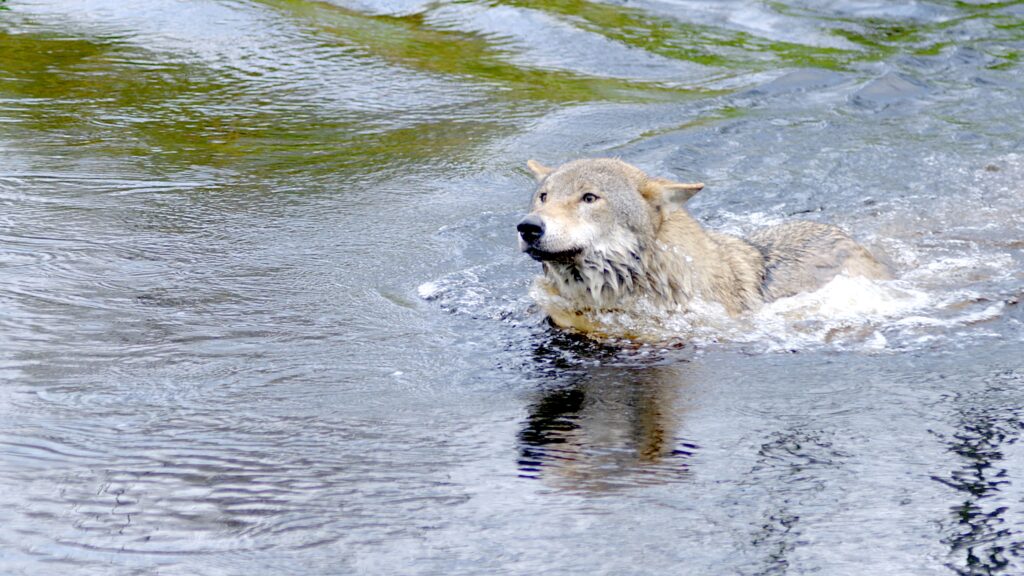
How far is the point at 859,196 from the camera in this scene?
9383 millimetres

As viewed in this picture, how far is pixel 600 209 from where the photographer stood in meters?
6.64

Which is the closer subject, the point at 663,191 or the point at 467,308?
the point at 663,191

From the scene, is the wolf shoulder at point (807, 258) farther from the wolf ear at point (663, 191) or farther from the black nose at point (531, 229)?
the black nose at point (531, 229)

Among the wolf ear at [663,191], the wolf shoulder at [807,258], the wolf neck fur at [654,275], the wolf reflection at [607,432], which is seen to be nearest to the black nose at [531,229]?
the wolf neck fur at [654,275]

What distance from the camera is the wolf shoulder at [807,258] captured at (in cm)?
728

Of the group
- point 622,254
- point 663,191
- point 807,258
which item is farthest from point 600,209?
point 807,258

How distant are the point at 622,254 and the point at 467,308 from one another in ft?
3.09

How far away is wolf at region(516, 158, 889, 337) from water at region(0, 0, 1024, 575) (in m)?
0.23

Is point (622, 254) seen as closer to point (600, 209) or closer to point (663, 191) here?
point (600, 209)

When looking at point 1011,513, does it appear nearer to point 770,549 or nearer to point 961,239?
point 770,549

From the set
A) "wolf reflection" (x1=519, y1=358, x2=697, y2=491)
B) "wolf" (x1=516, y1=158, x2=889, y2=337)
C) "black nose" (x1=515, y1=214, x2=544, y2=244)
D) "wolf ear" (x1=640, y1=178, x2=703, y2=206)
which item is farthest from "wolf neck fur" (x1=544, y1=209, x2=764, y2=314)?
"wolf reflection" (x1=519, y1=358, x2=697, y2=491)

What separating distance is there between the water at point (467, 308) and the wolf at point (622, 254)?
0.23 m

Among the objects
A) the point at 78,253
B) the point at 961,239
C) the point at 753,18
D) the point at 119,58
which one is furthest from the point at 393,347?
the point at 753,18

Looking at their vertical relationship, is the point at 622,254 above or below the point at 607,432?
above
